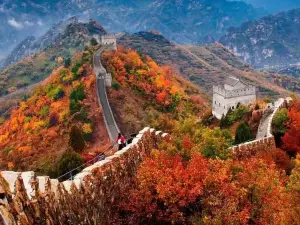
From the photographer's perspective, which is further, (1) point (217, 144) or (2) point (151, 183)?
(1) point (217, 144)

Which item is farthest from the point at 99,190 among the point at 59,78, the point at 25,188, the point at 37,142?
the point at 59,78

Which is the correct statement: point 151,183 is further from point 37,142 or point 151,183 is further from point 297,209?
point 37,142

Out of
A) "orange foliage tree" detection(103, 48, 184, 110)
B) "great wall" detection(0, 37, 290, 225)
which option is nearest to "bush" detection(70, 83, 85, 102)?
"orange foliage tree" detection(103, 48, 184, 110)

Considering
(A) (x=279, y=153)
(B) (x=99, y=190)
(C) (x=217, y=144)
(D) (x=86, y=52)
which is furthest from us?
(D) (x=86, y=52)

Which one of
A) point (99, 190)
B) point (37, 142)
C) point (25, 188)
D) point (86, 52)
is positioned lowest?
point (37, 142)

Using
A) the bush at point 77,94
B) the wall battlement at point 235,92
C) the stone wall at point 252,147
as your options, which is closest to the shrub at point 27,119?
the bush at point 77,94

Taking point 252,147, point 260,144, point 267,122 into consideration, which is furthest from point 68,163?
point 267,122
